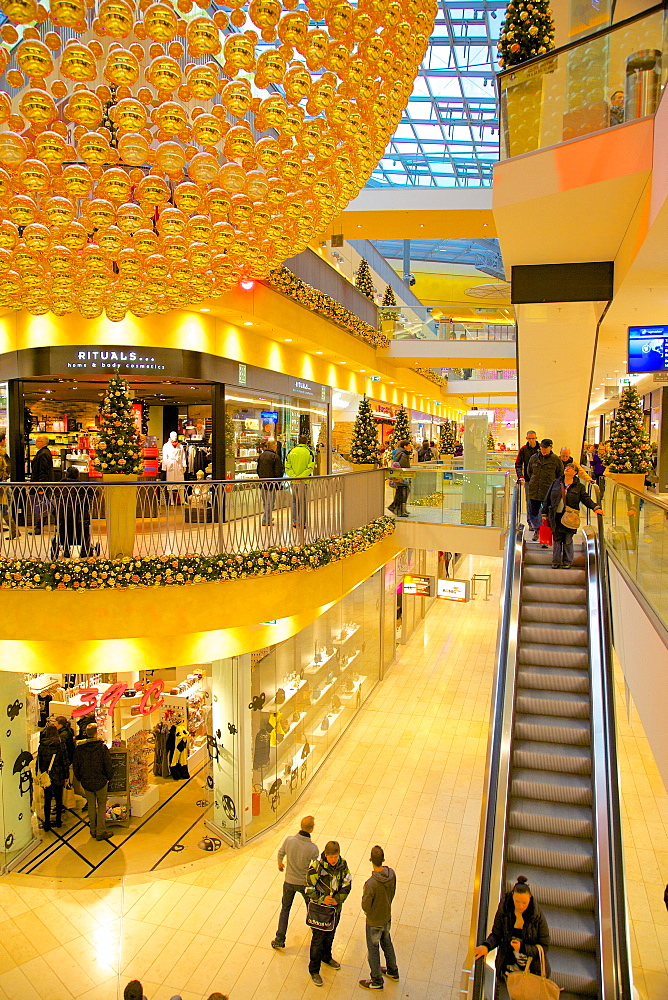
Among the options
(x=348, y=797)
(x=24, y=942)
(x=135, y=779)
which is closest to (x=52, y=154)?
(x=24, y=942)

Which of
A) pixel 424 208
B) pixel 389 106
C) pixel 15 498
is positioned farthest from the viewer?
pixel 424 208

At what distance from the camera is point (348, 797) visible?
10922 mm

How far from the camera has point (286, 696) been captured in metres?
11.7

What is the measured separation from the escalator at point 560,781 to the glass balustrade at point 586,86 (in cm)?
526

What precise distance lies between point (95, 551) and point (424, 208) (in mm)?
8601

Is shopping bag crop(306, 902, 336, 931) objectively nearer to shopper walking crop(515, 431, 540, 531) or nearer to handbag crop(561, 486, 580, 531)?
handbag crop(561, 486, 580, 531)

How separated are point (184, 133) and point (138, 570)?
15.9 ft

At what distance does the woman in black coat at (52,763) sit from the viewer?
392 inches

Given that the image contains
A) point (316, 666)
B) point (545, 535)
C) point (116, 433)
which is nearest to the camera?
point (116, 433)

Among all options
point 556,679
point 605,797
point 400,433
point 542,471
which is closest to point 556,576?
point 542,471

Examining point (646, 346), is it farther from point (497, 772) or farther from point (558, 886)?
point (558, 886)

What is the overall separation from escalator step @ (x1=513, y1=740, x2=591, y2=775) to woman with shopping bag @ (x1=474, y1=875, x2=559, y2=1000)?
204 cm

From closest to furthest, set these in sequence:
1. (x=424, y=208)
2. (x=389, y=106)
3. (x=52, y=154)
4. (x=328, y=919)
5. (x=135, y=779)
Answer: (x=52, y=154) < (x=389, y=106) < (x=328, y=919) < (x=135, y=779) < (x=424, y=208)

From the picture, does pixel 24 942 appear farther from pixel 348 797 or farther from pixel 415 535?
pixel 415 535
